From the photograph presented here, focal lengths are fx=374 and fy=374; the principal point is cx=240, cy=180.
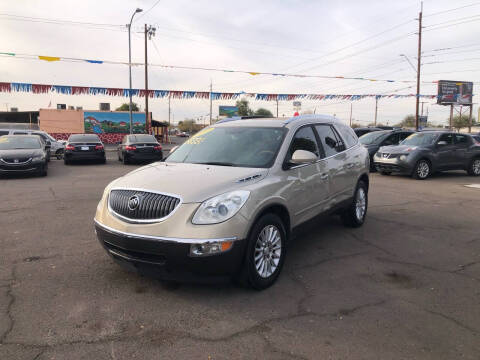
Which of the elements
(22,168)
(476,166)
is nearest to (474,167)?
(476,166)

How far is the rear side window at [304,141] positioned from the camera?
4.51 meters

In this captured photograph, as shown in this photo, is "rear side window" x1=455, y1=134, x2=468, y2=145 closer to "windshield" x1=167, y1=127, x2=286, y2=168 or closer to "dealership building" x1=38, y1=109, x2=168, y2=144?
"windshield" x1=167, y1=127, x2=286, y2=168

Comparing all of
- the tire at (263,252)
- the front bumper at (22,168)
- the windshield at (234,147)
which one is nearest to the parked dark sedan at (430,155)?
the windshield at (234,147)

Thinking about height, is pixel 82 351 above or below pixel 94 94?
below

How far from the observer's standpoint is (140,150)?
57.4 feet

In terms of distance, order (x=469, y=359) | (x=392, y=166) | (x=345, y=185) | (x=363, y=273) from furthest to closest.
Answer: (x=392, y=166), (x=345, y=185), (x=363, y=273), (x=469, y=359)

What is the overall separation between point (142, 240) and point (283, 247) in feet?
4.98

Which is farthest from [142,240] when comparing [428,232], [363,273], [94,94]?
[94,94]

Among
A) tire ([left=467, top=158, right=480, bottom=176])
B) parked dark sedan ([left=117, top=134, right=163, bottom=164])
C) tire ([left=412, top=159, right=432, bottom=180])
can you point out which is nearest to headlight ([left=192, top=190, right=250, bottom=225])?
tire ([left=412, top=159, right=432, bottom=180])

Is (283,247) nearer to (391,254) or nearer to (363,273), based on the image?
(363,273)

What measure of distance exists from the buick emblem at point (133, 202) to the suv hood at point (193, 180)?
0.12 metres

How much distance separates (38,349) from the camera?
2766mm

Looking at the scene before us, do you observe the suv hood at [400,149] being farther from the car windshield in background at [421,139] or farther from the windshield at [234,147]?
the windshield at [234,147]

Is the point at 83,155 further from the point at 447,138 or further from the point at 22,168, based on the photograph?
the point at 447,138
